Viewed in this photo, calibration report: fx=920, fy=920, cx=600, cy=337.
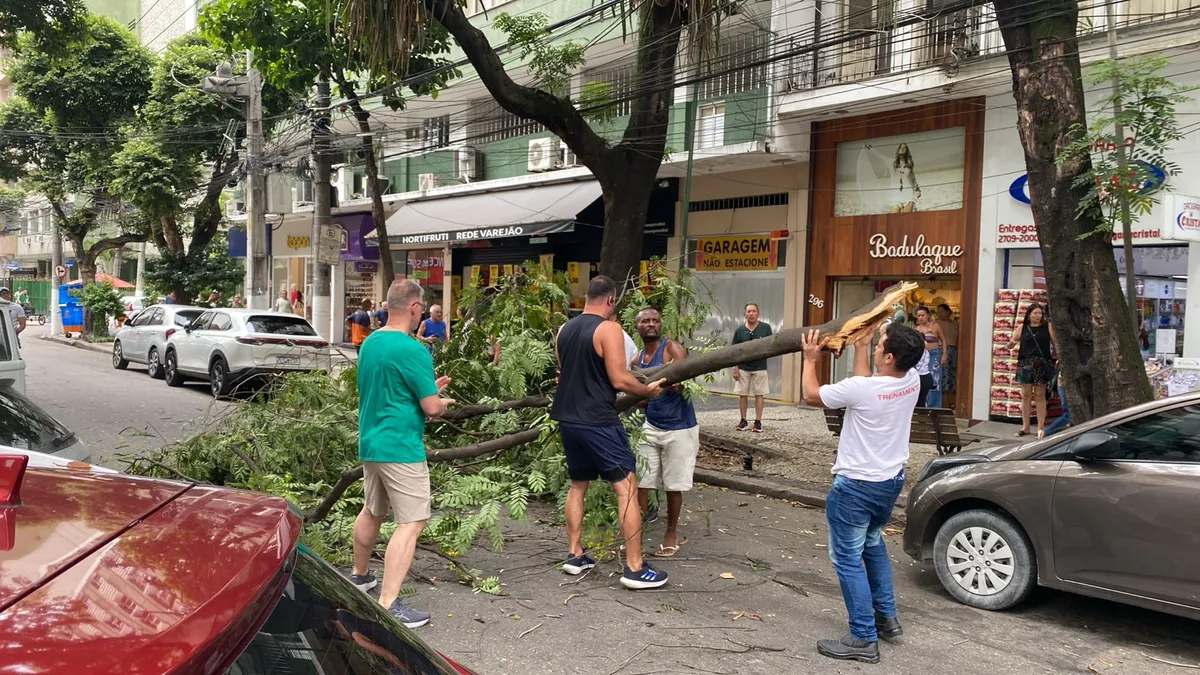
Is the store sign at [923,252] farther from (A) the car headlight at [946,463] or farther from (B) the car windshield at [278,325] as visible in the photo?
(B) the car windshield at [278,325]

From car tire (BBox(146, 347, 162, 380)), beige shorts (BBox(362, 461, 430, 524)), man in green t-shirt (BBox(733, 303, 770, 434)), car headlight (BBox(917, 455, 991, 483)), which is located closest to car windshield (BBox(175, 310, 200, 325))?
car tire (BBox(146, 347, 162, 380))

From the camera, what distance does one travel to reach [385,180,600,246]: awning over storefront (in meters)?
18.4

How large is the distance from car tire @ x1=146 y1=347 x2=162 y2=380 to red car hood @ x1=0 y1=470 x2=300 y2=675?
58.7 ft

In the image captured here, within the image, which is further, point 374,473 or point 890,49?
point 890,49

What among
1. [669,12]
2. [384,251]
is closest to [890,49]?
[669,12]

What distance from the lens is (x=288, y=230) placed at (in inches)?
1251

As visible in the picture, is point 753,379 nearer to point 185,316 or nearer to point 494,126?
point 185,316

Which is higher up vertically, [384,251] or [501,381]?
[384,251]

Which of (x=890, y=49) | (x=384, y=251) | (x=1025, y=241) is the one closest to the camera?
(x=1025, y=241)

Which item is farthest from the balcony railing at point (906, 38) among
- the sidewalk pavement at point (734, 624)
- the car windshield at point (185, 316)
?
the car windshield at point (185, 316)

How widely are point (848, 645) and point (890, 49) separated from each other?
1150 cm

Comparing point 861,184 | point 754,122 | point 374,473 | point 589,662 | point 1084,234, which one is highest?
point 754,122

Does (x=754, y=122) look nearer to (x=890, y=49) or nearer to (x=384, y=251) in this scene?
(x=890, y=49)

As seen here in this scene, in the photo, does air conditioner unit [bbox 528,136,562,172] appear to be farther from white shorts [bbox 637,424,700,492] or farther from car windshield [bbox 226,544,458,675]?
car windshield [bbox 226,544,458,675]
